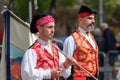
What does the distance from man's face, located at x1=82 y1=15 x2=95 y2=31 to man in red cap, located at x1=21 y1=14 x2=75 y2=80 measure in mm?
1622

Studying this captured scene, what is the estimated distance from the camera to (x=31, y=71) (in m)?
6.10

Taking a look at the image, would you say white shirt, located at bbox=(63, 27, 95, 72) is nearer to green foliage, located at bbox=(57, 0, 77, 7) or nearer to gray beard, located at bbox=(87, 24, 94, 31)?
gray beard, located at bbox=(87, 24, 94, 31)

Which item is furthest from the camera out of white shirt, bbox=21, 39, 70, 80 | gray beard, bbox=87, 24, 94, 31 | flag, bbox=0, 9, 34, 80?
gray beard, bbox=87, 24, 94, 31

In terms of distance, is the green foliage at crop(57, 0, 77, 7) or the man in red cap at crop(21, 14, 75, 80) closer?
the man in red cap at crop(21, 14, 75, 80)

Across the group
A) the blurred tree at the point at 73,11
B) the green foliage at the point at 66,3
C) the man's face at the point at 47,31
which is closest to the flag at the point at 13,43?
the man's face at the point at 47,31

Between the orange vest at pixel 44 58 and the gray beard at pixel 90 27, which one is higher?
the gray beard at pixel 90 27

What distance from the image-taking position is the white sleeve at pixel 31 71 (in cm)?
609

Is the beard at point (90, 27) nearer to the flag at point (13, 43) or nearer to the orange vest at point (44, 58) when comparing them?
the flag at point (13, 43)

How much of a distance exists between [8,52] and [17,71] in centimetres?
37

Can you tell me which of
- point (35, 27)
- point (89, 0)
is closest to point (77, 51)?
point (35, 27)

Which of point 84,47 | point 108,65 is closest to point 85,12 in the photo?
point 84,47

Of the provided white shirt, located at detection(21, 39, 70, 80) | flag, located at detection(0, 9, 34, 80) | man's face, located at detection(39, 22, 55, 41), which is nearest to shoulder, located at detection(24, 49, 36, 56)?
A: white shirt, located at detection(21, 39, 70, 80)

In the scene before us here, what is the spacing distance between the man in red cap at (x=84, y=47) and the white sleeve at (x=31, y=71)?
1709 mm

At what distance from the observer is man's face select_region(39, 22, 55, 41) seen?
6.35 metres
